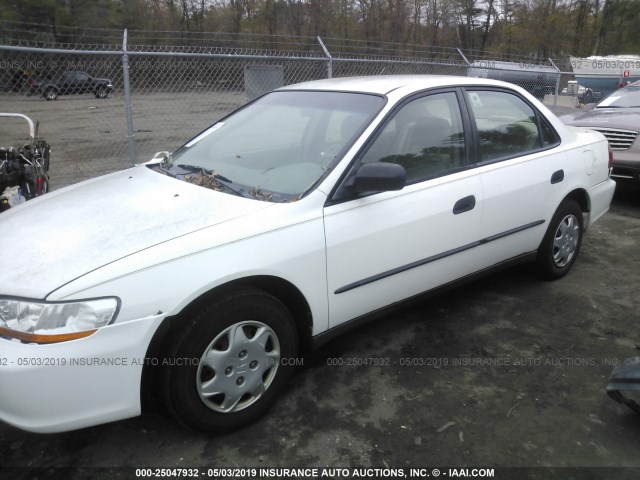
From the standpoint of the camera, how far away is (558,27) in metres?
50.4

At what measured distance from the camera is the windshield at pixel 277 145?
2.77 meters

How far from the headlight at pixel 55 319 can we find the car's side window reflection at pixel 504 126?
2.45m

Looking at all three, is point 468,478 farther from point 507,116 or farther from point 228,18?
point 228,18

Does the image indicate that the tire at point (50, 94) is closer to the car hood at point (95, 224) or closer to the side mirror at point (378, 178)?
the car hood at point (95, 224)

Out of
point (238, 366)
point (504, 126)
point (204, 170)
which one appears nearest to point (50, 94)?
point (204, 170)

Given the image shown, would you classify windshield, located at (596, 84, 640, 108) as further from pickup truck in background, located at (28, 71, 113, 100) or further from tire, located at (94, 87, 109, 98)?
tire, located at (94, 87, 109, 98)

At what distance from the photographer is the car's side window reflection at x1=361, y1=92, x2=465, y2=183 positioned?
297 centimetres

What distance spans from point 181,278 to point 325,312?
0.82 m

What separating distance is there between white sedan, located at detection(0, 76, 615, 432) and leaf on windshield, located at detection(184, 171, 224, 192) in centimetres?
1

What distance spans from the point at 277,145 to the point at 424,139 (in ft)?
2.91

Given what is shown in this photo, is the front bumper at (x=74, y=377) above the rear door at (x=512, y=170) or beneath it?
beneath

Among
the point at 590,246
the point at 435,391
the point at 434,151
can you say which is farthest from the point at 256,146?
the point at 590,246

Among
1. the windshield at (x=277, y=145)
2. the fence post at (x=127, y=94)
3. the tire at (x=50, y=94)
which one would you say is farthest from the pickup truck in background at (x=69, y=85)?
the windshield at (x=277, y=145)

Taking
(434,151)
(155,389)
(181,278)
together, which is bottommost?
(155,389)
